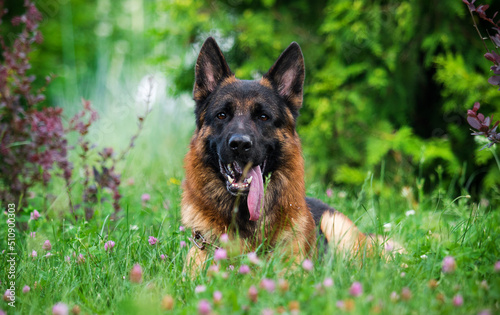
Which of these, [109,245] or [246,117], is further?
[246,117]

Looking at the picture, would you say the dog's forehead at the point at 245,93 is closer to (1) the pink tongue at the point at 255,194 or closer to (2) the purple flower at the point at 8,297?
(1) the pink tongue at the point at 255,194

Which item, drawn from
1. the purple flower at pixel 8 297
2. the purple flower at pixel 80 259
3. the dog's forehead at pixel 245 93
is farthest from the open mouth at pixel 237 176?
the purple flower at pixel 8 297

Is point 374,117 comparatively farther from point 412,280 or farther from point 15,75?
point 15,75

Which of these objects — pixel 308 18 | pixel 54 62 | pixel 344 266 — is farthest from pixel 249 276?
pixel 54 62

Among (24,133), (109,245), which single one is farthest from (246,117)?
(24,133)

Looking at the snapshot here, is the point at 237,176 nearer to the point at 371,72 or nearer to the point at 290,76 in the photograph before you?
the point at 290,76

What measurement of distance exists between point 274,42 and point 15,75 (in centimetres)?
334

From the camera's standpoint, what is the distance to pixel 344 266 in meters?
2.31

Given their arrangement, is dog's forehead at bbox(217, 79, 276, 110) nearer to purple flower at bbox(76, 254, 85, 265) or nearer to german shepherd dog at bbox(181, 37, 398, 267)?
german shepherd dog at bbox(181, 37, 398, 267)

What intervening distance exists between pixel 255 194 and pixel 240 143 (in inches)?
15.0

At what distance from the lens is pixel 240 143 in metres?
2.86

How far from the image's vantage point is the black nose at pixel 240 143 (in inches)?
113

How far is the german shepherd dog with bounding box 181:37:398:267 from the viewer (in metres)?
2.94

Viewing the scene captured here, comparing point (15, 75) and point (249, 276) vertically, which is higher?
point (15, 75)
